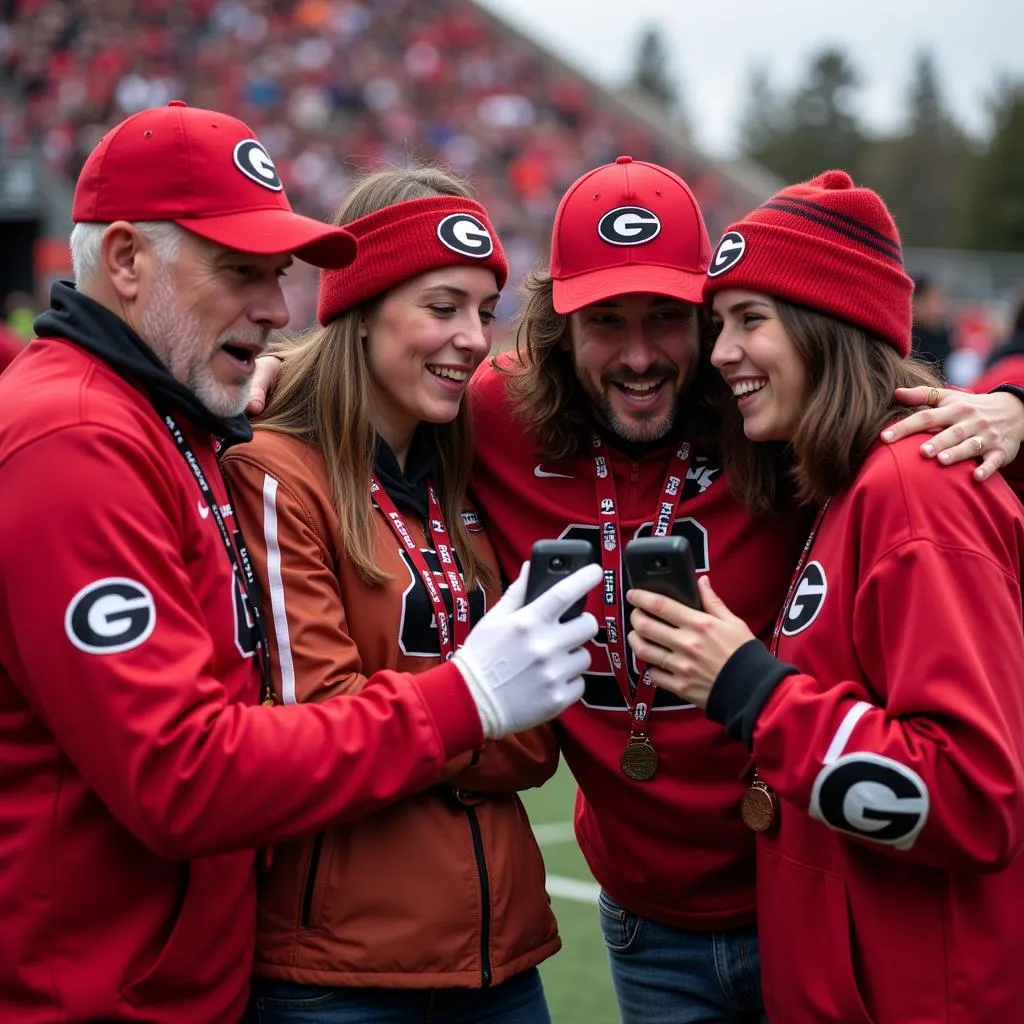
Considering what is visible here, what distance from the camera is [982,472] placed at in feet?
8.13

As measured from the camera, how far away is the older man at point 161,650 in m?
2.15

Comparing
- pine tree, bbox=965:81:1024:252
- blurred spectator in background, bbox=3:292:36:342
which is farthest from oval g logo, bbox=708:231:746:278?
pine tree, bbox=965:81:1024:252

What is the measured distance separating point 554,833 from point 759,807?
4047 millimetres

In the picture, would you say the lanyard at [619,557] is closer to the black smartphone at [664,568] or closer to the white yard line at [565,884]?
the black smartphone at [664,568]

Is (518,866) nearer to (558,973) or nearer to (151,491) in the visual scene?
(151,491)

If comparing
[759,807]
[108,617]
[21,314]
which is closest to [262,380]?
[108,617]

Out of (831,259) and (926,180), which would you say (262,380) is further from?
(926,180)

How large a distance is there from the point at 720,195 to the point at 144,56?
10616 millimetres

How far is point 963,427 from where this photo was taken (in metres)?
2.52

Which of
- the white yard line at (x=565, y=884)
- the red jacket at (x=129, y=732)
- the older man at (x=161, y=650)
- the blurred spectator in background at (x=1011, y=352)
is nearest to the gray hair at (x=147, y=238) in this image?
the older man at (x=161, y=650)

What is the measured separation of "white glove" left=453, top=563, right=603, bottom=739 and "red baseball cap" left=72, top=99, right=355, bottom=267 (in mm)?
781

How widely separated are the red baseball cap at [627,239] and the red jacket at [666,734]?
383 mm

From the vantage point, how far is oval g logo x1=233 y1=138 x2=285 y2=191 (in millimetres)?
2535

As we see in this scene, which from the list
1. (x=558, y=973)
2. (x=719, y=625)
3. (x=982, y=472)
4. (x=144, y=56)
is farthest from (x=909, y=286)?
(x=144, y=56)
